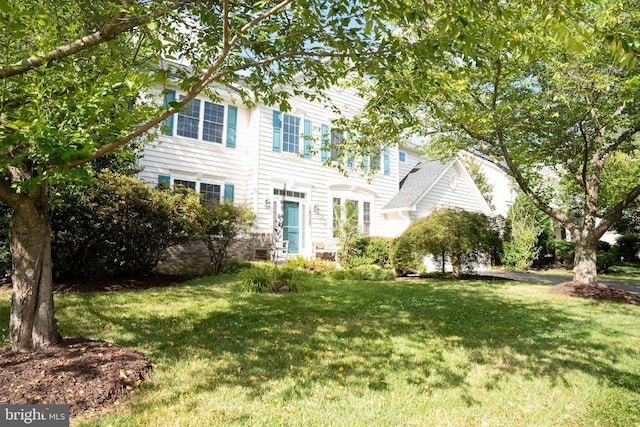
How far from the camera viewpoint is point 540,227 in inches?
787

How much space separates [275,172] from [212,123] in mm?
3178

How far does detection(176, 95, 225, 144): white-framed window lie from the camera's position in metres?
14.1

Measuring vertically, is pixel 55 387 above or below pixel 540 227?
below

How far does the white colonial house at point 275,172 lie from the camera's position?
551 inches

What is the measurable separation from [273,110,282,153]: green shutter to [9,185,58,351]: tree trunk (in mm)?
11981

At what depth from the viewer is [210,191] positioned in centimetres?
1457

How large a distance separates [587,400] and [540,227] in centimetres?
1920

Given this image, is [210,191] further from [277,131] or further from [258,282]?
[258,282]

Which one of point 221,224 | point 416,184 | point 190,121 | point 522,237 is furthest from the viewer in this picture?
point 416,184

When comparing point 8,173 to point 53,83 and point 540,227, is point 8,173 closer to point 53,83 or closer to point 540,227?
point 53,83

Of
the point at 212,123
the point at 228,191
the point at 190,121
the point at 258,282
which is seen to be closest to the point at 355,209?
the point at 228,191

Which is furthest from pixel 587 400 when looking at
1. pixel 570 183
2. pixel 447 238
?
pixel 570 183

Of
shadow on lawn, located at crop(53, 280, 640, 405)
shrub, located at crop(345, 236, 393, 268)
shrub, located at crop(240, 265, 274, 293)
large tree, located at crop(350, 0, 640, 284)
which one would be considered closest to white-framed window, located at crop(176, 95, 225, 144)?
shrub, located at crop(345, 236, 393, 268)

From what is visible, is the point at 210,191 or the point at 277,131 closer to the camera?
the point at 210,191
